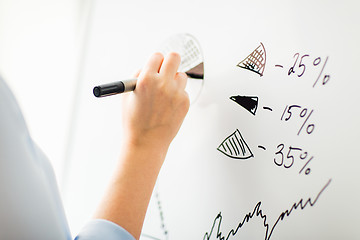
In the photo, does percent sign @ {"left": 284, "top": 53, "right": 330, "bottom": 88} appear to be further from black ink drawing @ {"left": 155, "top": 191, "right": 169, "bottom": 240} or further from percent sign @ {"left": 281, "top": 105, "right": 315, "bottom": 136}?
black ink drawing @ {"left": 155, "top": 191, "right": 169, "bottom": 240}

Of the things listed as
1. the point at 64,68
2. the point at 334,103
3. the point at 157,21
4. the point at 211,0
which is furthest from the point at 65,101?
the point at 334,103

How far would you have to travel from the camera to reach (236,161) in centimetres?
45

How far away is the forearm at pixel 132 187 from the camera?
14.7 inches

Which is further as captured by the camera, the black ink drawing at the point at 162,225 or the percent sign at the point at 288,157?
the black ink drawing at the point at 162,225

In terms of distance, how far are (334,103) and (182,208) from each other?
0.85 feet

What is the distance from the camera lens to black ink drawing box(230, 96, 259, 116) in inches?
17.3

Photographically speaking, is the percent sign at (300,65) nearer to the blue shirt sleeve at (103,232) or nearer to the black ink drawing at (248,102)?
the black ink drawing at (248,102)

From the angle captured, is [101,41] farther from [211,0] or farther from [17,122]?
[17,122]

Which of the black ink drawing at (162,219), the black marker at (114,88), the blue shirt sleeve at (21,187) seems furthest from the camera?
the black ink drawing at (162,219)

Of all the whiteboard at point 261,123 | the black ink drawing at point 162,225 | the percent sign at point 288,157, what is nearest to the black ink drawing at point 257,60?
the whiteboard at point 261,123

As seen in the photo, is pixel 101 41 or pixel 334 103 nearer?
pixel 334 103

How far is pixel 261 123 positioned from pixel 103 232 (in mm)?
232

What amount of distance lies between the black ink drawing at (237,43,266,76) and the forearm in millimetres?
161

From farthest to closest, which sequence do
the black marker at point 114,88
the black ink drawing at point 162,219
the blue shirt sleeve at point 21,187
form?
1. the black ink drawing at point 162,219
2. the black marker at point 114,88
3. the blue shirt sleeve at point 21,187
